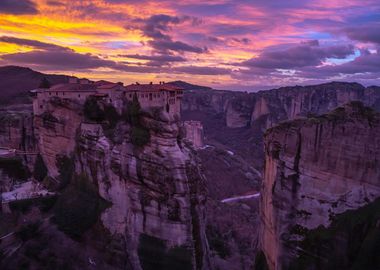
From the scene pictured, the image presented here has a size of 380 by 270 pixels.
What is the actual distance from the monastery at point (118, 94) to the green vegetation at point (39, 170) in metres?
5.64

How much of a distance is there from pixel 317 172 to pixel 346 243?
4.10m

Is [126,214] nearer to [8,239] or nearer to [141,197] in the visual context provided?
[141,197]

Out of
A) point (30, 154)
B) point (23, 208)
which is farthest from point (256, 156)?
point (23, 208)

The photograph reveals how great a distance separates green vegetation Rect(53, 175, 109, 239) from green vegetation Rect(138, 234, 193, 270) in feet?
18.0

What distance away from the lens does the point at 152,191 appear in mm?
37812

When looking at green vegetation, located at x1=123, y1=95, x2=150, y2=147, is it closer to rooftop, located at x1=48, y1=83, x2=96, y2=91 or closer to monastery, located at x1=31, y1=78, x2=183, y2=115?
monastery, located at x1=31, y1=78, x2=183, y2=115

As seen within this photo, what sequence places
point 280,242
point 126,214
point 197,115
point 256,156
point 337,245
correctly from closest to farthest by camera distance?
point 337,245 → point 280,242 → point 126,214 → point 256,156 → point 197,115

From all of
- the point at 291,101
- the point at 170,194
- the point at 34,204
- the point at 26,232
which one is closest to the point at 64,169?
the point at 34,204

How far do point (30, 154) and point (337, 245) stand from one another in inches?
1572

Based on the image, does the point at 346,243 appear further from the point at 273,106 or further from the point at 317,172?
the point at 273,106

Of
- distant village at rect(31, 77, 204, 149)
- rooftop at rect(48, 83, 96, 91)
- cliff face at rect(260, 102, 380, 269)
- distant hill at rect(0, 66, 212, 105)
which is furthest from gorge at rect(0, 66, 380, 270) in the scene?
distant hill at rect(0, 66, 212, 105)

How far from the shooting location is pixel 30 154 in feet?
173

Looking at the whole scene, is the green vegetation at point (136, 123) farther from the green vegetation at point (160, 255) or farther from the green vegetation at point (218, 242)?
the green vegetation at point (218, 242)

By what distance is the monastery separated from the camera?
44281 millimetres
